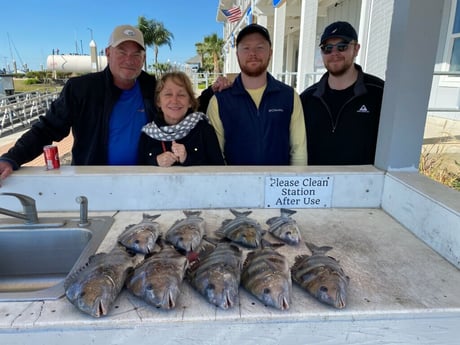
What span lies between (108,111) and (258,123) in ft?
3.86

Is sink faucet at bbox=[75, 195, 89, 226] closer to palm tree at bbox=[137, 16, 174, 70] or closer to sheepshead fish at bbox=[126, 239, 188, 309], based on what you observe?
sheepshead fish at bbox=[126, 239, 188, 309]

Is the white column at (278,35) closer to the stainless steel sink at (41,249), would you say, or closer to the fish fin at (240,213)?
the fish fin at (240,213)

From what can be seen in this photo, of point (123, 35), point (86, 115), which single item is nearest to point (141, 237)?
point (86, 115)

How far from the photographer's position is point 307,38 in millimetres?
7555

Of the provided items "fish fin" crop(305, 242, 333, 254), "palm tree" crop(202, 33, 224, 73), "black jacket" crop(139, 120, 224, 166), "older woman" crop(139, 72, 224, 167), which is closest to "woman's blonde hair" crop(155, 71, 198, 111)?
"older woman" crop(139, 72, 224, 167)

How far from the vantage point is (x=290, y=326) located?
121 centimetres

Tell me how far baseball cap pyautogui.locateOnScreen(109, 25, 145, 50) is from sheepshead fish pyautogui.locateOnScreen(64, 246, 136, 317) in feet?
6.27

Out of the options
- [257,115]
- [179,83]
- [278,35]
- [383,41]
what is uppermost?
[278,35]

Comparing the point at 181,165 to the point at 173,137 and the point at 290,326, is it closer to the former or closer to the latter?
the point at 173,137

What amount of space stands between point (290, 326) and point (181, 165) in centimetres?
139

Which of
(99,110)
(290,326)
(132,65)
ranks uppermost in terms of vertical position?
(132,65)

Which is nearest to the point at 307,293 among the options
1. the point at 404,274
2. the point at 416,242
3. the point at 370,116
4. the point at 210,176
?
the point at 404,274

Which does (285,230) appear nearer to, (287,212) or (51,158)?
(287,212)

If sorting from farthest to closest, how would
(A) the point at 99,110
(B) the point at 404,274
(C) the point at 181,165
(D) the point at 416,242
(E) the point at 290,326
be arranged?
(A) the point at 99,110
(C) the point at 181,165
(D) the point at 416,242
(B) the point at 404,274
(E) the point at 290,326
